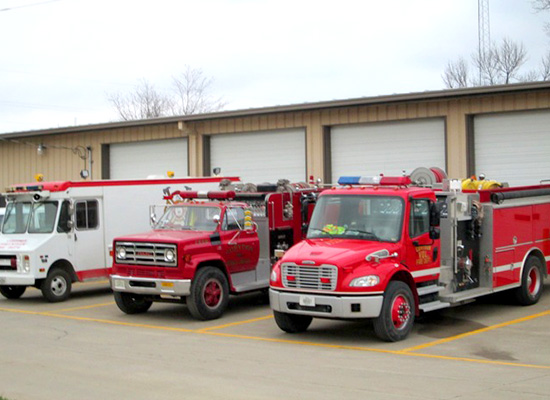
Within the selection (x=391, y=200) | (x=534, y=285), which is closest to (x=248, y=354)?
(x=391, y=200)

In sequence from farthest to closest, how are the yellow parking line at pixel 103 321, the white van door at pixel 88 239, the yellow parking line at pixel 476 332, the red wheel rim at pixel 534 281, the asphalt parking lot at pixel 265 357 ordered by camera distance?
the white van door at pixel 88 239, the red wheel rim at pixel 534 281, the yellow parking line at pixel 103 321, the yellow parking line at pixel 476 332, the asphalt parking lot at pixel 265 357

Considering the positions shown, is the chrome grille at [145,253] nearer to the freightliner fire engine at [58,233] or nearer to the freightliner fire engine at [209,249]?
the freightliner fire engine at [209,249]

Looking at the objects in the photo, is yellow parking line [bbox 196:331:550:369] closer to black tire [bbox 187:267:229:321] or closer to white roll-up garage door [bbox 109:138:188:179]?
black tire [bbox 187:267:229:321]

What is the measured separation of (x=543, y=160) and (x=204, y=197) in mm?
10299

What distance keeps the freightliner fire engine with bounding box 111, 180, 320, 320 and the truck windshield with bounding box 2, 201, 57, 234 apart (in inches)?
126

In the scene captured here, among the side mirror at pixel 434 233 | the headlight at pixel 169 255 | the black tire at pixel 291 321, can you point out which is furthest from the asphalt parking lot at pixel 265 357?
the side mirror at pixel 434 233

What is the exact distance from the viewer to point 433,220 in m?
13.7

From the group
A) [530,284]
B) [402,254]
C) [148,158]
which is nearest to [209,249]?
[402,254]

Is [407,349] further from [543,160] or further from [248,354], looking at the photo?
[543,160]

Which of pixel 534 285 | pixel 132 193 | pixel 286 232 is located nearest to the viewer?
pixel 534 285

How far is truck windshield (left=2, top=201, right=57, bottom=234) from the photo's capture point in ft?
61.4

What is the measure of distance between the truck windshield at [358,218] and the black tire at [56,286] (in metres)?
7.24

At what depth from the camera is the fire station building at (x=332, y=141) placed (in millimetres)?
22734

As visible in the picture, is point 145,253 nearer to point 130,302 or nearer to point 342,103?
point 130,302
